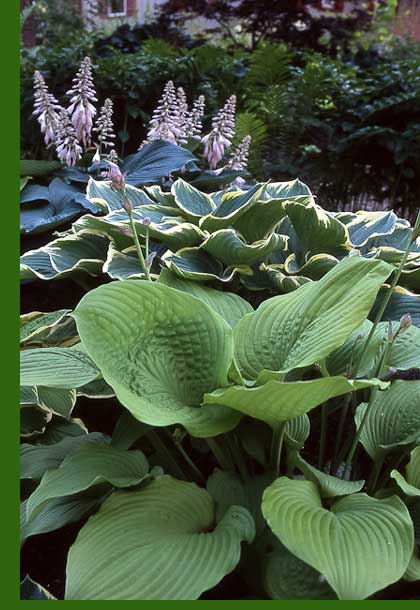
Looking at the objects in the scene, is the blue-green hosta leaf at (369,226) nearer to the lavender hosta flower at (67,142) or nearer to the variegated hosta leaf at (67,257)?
the variegated hosta leaf at (67,257)

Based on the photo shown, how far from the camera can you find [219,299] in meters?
1.58

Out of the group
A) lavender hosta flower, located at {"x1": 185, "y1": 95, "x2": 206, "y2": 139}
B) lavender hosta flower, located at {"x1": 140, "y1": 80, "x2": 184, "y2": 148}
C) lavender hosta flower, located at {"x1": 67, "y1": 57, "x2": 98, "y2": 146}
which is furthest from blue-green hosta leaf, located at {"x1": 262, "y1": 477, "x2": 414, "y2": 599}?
lavender hosta flower, located at {"x1": 185, "y1": 95, "x2": 206, "y2": 139}

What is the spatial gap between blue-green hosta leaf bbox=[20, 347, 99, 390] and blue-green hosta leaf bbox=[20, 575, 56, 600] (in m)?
0.33

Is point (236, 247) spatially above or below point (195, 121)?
below

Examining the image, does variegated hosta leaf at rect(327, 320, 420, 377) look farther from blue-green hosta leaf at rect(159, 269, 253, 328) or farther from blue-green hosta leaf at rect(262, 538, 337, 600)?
blue-green hosta leaf at rect(262, 538, 337, 600)

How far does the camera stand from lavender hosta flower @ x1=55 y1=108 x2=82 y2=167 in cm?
280

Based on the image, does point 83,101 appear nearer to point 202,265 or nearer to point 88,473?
point 202,265

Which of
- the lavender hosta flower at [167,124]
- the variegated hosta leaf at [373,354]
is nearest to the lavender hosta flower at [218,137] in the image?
the lavender hosta flower at [167,124]

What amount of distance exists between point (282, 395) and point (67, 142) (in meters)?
2.11

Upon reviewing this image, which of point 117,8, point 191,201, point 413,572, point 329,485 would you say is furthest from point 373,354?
point 117,8

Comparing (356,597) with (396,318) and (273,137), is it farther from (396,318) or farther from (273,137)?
(273,137)

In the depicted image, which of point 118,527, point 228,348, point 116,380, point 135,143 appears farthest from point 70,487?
point 135,143

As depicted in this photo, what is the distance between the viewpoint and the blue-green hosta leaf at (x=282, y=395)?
1.00 meters

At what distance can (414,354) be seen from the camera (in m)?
1.35
